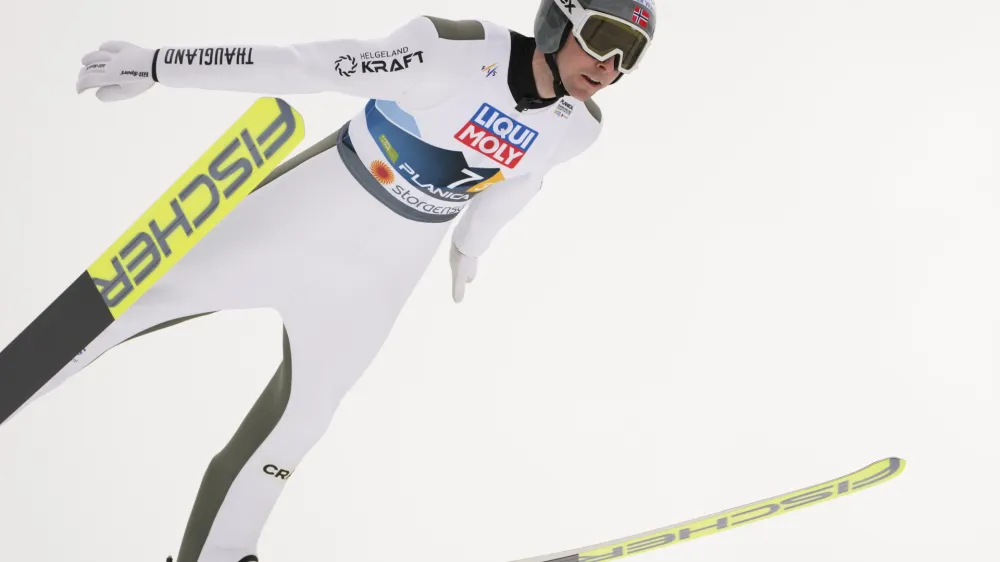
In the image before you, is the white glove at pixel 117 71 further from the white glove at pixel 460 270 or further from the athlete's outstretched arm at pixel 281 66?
the white glove at pixel 460 270

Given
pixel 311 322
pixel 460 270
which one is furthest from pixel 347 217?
pixel 460 270

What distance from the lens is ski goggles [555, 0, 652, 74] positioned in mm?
2334

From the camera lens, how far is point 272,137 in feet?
6.84

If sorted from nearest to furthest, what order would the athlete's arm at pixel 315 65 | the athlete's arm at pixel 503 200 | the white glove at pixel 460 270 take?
the athlete's arm at pixel 315 65 → the athlete's arm at pixel 503 200 → the white glove at pixel 460 270

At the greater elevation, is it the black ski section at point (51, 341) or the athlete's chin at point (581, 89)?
the athlete's chin at point (581, 89)

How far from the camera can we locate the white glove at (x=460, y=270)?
2971 mm

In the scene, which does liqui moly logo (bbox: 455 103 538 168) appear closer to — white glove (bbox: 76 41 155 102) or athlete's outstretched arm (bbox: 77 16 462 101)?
athlete's outstretched arm (bbox: 77 16 462 101)

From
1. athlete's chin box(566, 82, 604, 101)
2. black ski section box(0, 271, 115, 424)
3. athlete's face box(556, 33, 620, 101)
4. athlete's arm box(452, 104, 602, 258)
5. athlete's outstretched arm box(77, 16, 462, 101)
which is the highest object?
athlete's face box(556, 33, 620, 101)

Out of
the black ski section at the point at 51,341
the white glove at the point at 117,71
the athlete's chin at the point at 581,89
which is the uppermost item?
the athlete's chin at the point at 581,89

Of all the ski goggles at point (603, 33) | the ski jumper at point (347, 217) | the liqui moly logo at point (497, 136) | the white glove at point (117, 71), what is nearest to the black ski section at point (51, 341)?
the ski jumper at point (347, 217)

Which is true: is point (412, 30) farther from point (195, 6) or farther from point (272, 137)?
point (195, 6)

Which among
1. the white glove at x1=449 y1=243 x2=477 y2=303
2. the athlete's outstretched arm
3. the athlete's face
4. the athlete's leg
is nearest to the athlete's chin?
the athlete's face

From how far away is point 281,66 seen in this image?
2244 millimetres

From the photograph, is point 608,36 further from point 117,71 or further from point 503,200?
point 117,71
